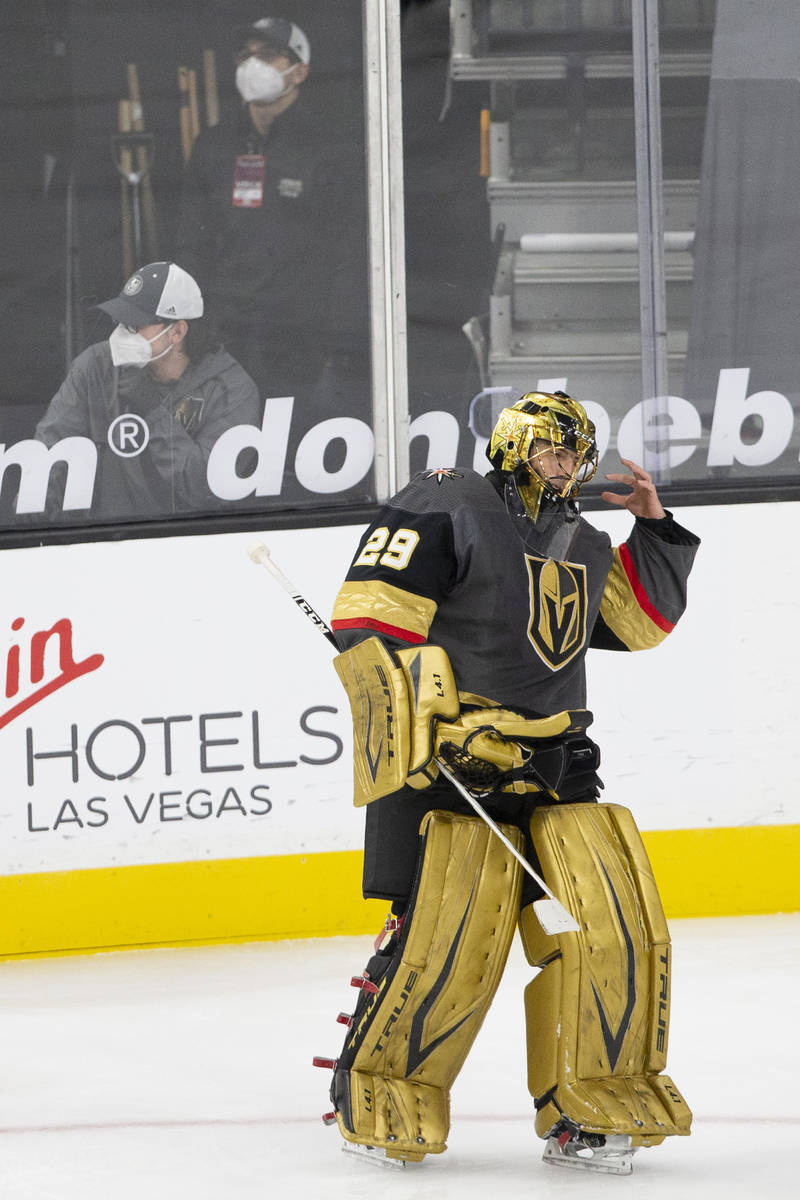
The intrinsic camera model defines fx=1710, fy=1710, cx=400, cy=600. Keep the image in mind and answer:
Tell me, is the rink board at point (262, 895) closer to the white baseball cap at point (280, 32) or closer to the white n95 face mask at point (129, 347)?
the white n95 face mask at point (129, 347)

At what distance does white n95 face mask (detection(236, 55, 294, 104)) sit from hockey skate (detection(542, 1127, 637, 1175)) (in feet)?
9.11

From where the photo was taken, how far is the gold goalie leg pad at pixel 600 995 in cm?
234

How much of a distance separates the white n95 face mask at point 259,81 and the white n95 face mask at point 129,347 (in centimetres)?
61

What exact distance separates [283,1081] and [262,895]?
1.06m

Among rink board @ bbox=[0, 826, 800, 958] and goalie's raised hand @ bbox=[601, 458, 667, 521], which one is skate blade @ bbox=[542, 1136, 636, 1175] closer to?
goalie's raised hand @ bbox=[601, 458, 667, 521]

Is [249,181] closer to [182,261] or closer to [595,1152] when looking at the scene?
[182,261]

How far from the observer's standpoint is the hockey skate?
2383mm

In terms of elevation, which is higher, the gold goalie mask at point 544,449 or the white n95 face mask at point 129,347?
the white n95 face mask at point 129,347

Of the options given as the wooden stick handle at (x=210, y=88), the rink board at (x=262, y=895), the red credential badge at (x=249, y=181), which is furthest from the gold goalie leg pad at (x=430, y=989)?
A: the wooden stick handle at (x=210, y=88)

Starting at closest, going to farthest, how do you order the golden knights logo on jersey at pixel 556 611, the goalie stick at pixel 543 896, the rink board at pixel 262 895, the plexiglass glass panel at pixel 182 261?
1. the goalie stick at pixel 543 896
2. the golden knights logo on jersey at pixel 556 611
3. the rink board at pixel 262 895
4. the plexiglass glass panel at pixel 182 261

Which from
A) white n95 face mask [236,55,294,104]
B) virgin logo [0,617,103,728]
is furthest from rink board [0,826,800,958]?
white n95 face mask [236,55,294,104]

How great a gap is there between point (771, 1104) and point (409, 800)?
0.84 m

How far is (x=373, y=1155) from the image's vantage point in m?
2.46

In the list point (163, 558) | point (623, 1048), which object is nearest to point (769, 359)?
point (163, 558)
